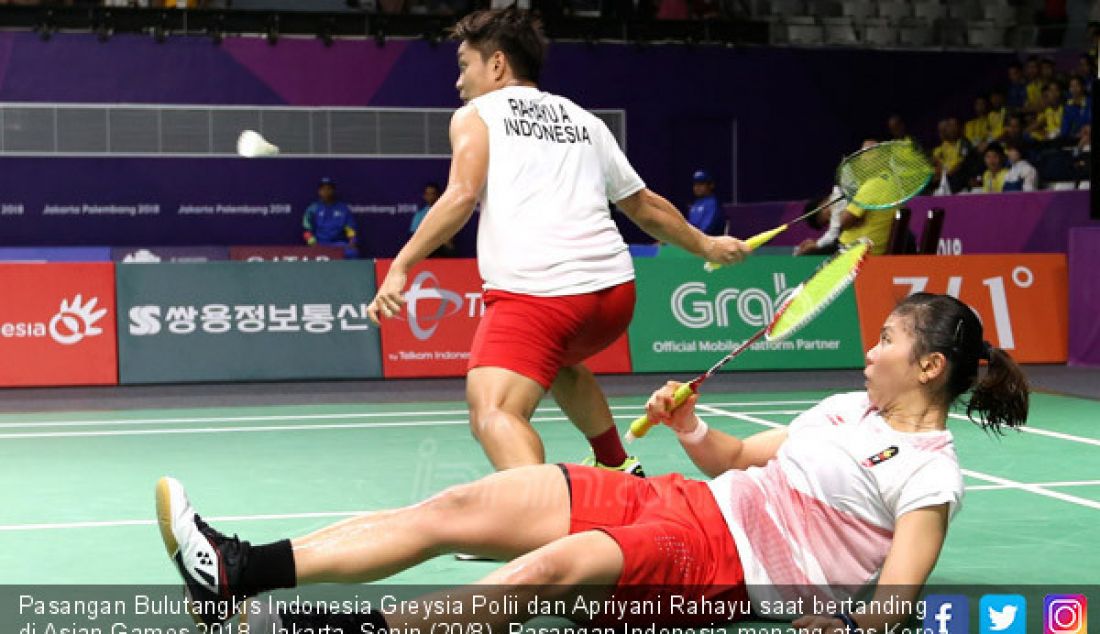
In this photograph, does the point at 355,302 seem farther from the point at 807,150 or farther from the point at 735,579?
the point at 807,150

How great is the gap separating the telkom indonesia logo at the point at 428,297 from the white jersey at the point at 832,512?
24.9 feet

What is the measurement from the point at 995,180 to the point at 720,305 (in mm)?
6408

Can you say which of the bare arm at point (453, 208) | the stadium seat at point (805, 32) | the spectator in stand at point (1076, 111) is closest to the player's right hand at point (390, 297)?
the bare arm at point (453, 208)

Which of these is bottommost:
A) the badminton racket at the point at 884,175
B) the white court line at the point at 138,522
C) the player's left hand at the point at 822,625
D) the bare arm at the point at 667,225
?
the white court line at the point at 138,522

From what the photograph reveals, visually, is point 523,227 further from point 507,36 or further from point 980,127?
point 980,127

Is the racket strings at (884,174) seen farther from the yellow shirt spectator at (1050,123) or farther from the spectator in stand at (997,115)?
the spectator in stand at (997,115)

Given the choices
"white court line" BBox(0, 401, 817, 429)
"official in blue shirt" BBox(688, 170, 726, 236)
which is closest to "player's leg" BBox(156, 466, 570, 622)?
"white court line" BBox(0, 401, 817, 429)

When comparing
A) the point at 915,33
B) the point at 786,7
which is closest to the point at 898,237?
the point at 786,7

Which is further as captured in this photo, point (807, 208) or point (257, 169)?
point (257, 169)

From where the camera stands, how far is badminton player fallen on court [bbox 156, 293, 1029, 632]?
3.19m

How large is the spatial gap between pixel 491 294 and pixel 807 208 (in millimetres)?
13579

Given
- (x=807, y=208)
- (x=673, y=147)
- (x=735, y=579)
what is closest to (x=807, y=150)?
(x=673, y=147)

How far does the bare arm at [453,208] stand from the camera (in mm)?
4152

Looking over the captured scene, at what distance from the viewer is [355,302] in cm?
1103
